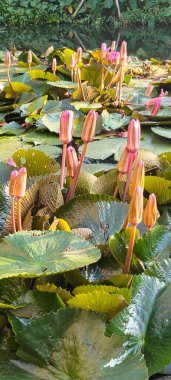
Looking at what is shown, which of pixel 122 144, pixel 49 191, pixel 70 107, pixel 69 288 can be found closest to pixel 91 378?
pixel 69 288

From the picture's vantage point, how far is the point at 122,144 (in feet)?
5.06

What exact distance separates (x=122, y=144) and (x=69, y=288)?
0.92m

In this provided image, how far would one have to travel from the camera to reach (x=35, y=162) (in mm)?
966

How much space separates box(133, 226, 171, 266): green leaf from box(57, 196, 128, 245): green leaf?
2.5 inches

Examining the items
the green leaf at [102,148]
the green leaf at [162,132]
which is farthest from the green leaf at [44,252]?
the green leaf at [162,132]

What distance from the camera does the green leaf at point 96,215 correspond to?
2.40ft

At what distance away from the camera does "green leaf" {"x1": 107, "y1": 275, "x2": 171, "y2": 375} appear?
0.56 metres

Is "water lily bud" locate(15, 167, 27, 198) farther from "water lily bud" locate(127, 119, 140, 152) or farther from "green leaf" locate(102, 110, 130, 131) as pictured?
"green leaf" locate(102, 110, 130, 131)

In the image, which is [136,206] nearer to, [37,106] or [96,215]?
[96,215]

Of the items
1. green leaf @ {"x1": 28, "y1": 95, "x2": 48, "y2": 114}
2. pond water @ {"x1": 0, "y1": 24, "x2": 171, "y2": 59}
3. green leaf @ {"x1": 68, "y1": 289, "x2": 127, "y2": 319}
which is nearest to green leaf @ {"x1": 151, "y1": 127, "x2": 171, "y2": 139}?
green leaf @ {"x1": 28, "y1": 95, "x2": 48, "y2": 114}

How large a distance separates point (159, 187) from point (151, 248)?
0.21 meters

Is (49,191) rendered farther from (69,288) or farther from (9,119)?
(9,119)

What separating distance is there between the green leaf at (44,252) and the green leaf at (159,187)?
0.26 metres

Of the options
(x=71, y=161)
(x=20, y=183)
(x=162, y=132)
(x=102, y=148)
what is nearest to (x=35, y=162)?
(x=71, y=161)
